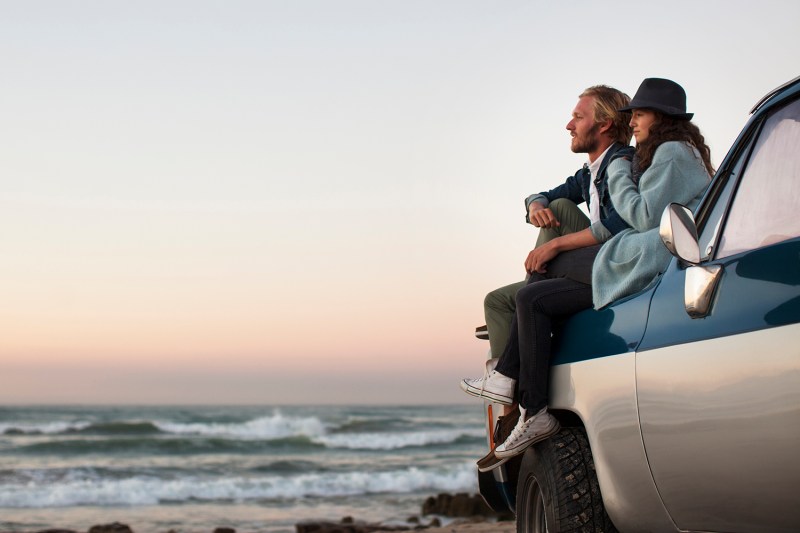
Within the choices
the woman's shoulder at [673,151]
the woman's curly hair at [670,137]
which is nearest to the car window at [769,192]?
the woman's shoulder at [673,151]

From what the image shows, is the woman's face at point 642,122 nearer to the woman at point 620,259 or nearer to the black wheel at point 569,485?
the woman at point 620,259

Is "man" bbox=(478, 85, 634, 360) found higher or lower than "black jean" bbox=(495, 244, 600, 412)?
higher

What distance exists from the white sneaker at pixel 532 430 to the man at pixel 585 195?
0.70 m

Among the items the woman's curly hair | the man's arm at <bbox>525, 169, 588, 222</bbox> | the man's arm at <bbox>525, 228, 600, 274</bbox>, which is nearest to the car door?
the woman's curly hair

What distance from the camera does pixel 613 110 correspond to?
16.1 ft

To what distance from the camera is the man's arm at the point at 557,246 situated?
4.55 meters

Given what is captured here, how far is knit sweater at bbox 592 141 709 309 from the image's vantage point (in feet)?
12.6

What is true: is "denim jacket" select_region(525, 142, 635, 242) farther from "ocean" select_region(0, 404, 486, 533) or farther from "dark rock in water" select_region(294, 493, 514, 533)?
"ocean" select_region(0, 404, 486, 533)

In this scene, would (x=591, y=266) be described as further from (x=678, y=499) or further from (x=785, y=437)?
(x=785, y=437)

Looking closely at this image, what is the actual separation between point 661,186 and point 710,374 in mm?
1224

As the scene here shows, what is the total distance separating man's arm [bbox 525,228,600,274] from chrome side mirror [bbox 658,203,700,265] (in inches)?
→ 59.9

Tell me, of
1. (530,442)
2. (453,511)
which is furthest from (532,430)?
(453,511)

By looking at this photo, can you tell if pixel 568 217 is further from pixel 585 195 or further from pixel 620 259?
pixel 620 259

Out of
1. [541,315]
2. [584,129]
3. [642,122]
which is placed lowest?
[541,315]
